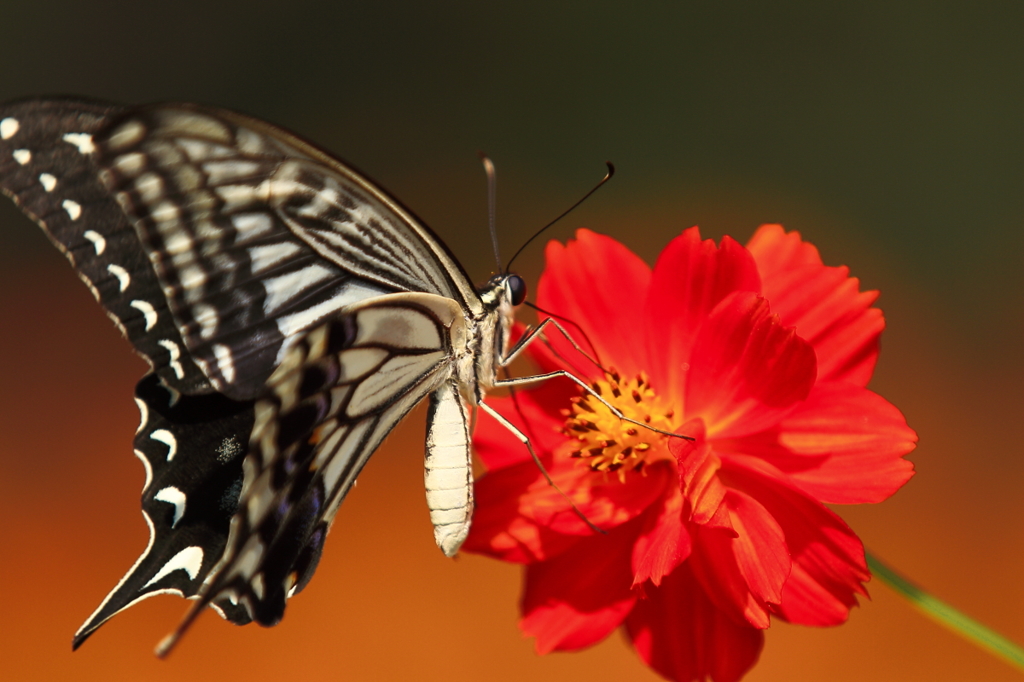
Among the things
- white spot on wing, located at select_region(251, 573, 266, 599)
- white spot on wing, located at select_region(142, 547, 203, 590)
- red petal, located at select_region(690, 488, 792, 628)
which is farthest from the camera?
white spot on wing, located at select_region(142, 547, 203, 590)

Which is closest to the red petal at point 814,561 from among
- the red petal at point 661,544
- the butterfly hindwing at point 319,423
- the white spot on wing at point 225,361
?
the red petal at point 661,544

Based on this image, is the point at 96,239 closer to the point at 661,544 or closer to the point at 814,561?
A: the point at 661,544

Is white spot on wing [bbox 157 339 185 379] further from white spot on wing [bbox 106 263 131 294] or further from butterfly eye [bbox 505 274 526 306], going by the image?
butterfly eye [bbox 505 274 526 306]

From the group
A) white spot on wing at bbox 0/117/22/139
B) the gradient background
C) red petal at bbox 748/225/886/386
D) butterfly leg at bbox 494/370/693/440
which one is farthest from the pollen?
the gradient background

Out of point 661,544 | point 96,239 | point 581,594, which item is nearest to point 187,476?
point 96,239

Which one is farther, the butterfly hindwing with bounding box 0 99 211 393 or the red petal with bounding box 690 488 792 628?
the butterfly hindwing with bounding box 0 99 211 393

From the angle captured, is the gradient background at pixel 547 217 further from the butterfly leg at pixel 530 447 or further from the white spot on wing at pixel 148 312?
the white spot on wing at pixel 148 312

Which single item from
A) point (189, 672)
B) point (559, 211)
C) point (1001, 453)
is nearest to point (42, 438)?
point (189, 672)
